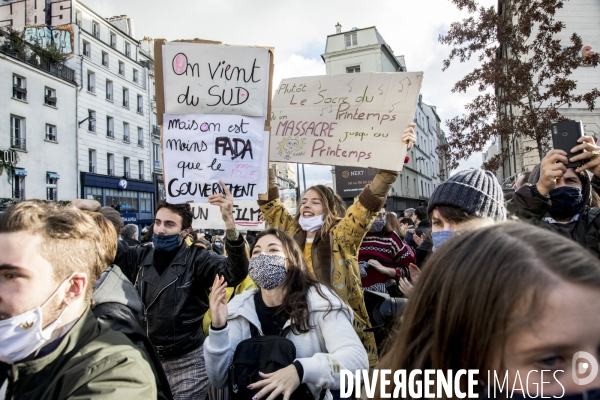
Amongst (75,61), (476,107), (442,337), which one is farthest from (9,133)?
(442,337)

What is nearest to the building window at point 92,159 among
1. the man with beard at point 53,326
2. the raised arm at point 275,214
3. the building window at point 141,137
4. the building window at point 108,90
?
the building window at point 108,90

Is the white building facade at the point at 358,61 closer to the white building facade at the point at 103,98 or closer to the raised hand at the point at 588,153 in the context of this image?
the white building facade at the point at 103,98

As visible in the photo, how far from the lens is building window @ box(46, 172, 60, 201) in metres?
27.0

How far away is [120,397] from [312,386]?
1.04 m

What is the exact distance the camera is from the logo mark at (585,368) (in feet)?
2.93

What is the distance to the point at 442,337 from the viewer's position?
41.2 inches

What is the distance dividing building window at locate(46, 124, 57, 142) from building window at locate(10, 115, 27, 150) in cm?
192

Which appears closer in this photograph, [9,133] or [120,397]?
[120,397]

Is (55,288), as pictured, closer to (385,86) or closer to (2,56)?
(385,86)

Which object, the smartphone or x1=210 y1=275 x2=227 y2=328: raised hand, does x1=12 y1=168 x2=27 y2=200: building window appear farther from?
the smartphone

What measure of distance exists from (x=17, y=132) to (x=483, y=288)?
30.5 meters

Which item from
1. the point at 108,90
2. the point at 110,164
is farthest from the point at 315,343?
the point at 108,90

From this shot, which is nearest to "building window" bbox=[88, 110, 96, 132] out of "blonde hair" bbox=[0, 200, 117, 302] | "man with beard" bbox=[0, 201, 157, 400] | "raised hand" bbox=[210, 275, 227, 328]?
"raised hand" bbox=[210, 275, 227, 328]

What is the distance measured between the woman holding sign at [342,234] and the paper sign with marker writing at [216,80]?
37.9 inches
